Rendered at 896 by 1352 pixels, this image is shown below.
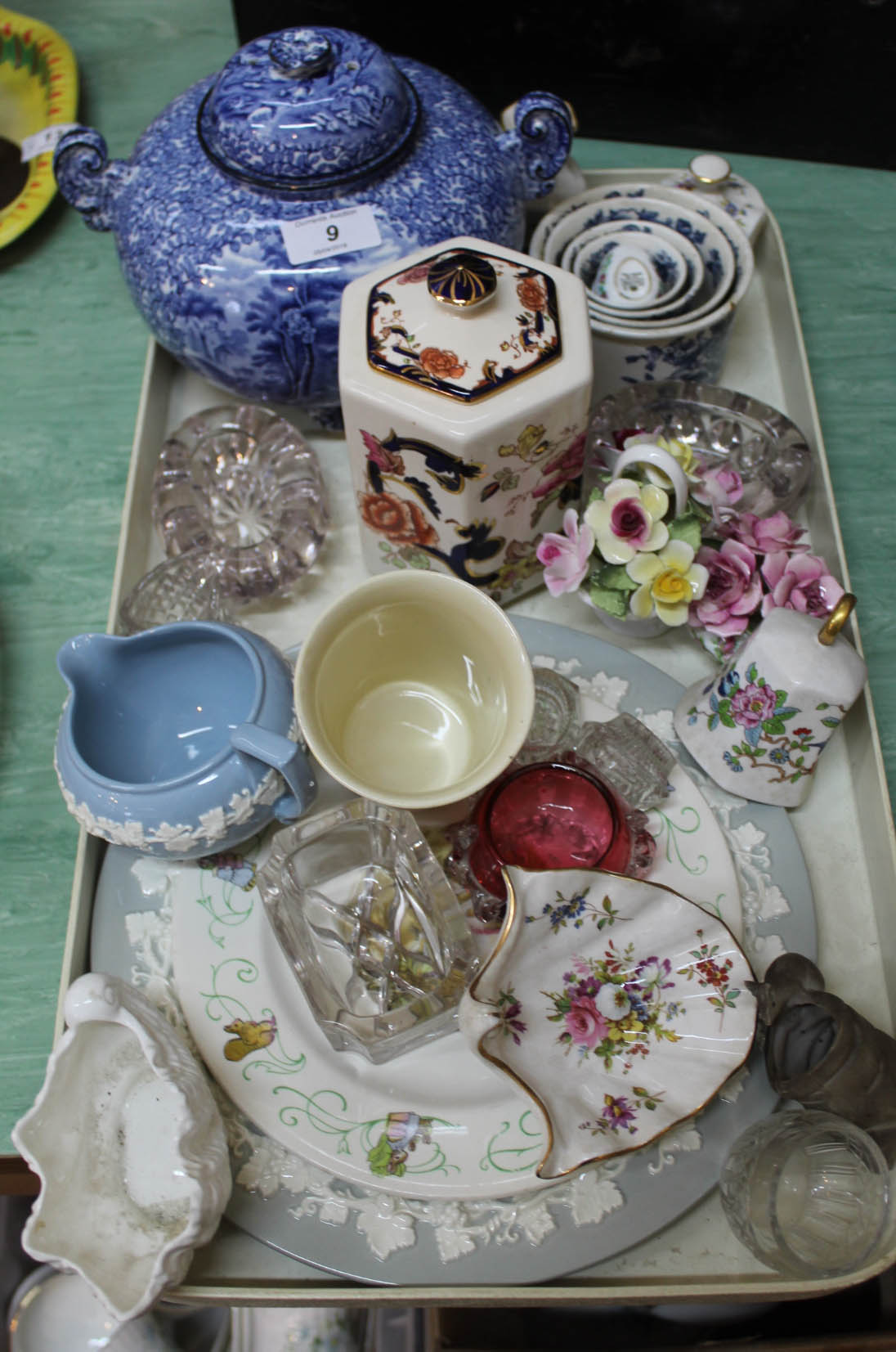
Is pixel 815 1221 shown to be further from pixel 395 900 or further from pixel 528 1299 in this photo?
pixel 395 900

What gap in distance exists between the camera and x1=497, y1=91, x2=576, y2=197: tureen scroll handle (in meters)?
0.78

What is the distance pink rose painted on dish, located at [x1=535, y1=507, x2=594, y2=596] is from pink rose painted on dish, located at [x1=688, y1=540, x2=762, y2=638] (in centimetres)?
9

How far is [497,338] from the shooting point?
634 mm

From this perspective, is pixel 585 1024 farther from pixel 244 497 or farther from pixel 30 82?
pixel 30 82

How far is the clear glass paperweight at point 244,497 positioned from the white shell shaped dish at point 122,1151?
12.9 inches

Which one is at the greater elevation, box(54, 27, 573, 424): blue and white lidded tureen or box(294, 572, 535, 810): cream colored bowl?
box(54, 27, 573, 424): blue and white lidded tureen

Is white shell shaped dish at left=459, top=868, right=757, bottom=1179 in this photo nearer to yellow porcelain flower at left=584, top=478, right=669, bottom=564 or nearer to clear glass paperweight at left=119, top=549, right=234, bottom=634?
yellow porcelain flower at left=584, top=478, right=669, bottom=564

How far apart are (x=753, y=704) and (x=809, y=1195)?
11.0 inches

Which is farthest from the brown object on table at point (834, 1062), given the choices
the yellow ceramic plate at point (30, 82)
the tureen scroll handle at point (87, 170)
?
the yellow ceramic plate at point (30, 82)

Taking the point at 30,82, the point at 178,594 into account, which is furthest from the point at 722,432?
the point at 30,82

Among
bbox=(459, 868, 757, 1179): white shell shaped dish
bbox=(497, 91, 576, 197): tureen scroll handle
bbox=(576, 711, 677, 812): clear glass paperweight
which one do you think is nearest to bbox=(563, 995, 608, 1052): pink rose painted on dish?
bbox=(459, 868, 757, 1179): white shell shaped dish

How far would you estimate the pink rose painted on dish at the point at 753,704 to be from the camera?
642mm

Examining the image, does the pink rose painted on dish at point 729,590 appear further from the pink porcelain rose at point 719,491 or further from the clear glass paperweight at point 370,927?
the clear glass paperweight at point 370,927

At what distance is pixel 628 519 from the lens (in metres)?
0.67
